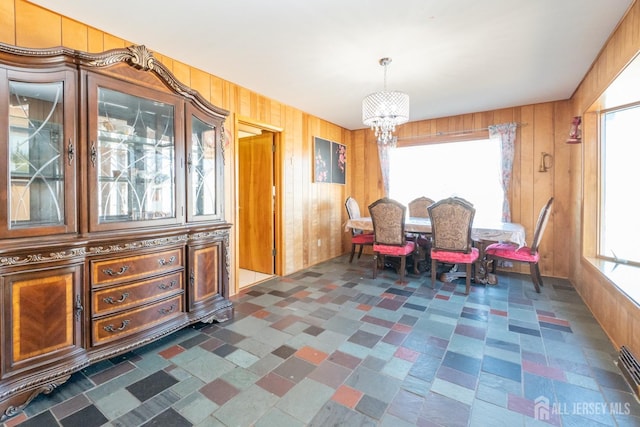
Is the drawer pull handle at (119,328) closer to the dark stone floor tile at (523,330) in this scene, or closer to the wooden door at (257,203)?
the wooden door at (257,203)

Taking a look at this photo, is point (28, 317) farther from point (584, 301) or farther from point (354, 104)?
point (584, 301)

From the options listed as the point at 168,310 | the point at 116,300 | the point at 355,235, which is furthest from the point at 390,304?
the point at 116,300

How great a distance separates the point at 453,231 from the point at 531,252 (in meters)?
0.97

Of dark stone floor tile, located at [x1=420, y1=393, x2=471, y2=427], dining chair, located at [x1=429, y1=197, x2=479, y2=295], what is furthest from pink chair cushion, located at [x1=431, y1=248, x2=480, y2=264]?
dark stone floor tile, located at [x1=420, y1=393, x2=471, y2=427]

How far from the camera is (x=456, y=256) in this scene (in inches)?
138

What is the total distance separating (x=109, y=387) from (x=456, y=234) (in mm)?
3481

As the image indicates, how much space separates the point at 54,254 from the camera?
1.66 meters

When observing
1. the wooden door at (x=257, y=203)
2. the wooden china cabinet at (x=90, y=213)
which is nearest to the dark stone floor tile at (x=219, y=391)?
the wooden china cabinet at (x=90, y=213)

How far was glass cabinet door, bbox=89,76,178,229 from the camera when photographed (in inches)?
77.6

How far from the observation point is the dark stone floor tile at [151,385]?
67.5 inches

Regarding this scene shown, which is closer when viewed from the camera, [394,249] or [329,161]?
[394,249]

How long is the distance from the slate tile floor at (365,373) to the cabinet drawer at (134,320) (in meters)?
0.24

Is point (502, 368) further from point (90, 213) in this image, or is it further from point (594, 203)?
point (90, 213)

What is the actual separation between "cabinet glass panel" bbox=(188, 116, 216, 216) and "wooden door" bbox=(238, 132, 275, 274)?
4.78 feet
